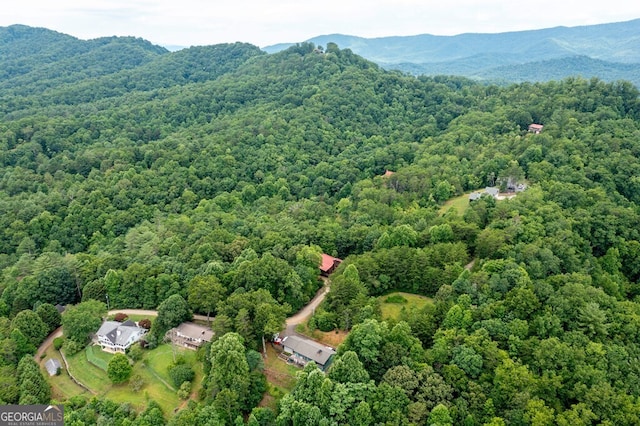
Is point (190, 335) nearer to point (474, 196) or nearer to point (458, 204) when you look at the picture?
point (458, 204)

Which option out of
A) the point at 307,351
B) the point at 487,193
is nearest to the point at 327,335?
the point at 307,351

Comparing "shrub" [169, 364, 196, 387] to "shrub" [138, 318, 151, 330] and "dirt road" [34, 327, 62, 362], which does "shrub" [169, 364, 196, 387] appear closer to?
"shrub" [138, 318, 151, 330]

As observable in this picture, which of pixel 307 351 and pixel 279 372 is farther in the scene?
pixel 307 351

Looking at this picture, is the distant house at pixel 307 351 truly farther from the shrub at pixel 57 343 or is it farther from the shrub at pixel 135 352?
the shrub at pixel 57 343

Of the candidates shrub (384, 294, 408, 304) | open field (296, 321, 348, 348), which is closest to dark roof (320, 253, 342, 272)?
shrub (384, 294, 408, 304)

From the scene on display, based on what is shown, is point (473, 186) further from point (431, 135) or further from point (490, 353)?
point (490, 353)

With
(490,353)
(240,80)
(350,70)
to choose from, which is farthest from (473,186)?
(240,80)

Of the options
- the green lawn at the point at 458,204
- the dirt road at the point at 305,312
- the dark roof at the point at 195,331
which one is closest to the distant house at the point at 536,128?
the green lawn at the point at 458,204
